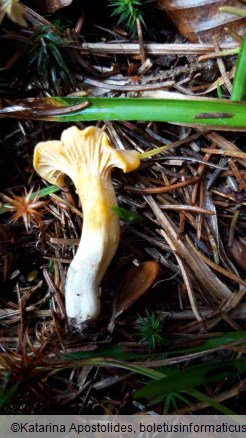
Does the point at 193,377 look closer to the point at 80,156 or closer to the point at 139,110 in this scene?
the point at 80,156

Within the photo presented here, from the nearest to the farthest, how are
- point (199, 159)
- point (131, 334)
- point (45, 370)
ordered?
1. point (45, 370)
2. point (131, 334)
3. point (199, 159)

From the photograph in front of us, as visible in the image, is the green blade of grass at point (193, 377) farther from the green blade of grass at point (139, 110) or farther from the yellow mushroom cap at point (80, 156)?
the green blade of grass at point (139, 110)

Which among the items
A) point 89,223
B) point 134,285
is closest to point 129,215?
point 89,223

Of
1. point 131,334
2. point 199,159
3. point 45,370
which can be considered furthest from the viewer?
point 199,159

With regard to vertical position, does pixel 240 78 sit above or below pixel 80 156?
above

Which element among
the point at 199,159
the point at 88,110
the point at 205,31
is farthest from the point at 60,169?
the point at 205,31

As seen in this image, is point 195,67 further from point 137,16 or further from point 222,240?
point 222,240

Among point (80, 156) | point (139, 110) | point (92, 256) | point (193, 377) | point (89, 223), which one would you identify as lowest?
point (193, 377)

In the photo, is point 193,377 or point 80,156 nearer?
point 193,377
